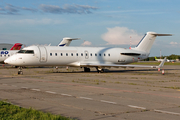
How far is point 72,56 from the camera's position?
31953 millimetres

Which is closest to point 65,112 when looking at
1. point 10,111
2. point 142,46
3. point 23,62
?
point 10,111

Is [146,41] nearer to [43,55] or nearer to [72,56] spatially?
[72,56]

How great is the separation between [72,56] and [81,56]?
1.34 meters

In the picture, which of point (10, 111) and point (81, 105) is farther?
point (81, 105)

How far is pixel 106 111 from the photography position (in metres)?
8.61

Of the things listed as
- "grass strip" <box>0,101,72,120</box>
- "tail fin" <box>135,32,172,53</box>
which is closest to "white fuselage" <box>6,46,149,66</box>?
"tail fin" <box>135,32,172,53</box>

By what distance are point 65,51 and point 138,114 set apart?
2419cm

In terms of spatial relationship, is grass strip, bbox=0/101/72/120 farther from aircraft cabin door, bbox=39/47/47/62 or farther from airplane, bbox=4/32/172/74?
aircraft cabin door, bbox=39/47/47/62

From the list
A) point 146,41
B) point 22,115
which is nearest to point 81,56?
point 146,41

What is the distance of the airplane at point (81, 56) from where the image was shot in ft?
96.6

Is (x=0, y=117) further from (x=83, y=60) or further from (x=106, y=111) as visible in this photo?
(x=83, y=60)

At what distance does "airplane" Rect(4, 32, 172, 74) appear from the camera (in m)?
29.5

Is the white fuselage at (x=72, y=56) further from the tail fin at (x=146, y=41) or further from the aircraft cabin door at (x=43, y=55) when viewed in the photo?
the tail fin at (x=146, y=41)

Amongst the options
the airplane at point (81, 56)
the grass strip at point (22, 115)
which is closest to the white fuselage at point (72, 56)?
the airplane at point (81, 56)
